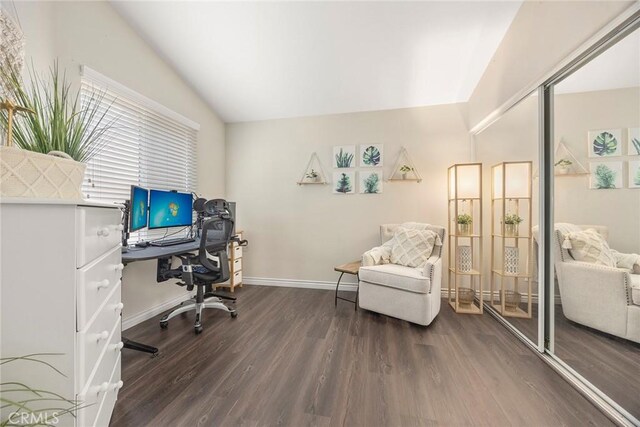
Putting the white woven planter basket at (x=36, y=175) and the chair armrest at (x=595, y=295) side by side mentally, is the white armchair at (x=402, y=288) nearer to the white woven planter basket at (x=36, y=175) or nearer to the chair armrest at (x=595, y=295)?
the chair armrest at (x=595, y=295)

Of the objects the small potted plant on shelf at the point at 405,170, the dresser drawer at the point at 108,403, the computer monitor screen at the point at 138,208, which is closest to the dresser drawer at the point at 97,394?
the dresser drawer at the point at 108,403

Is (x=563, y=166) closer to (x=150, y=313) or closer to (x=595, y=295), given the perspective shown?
(x=595, y=295)

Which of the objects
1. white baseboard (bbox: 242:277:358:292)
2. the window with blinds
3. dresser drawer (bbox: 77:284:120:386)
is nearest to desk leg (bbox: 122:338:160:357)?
dresser drawer (bbox: 77:284:120:386)

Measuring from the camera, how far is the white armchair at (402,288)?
2.14m

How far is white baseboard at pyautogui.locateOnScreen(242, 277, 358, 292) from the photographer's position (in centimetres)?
316

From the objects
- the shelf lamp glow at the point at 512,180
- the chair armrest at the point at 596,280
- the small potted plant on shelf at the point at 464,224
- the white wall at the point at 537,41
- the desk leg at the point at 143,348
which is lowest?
the desk leg at the point at 143,348

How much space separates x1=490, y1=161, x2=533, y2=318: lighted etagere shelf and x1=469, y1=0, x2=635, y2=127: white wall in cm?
70

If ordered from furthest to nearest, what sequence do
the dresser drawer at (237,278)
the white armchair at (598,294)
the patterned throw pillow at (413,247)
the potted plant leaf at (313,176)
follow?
1. the potted plant leaf at (313,176)
2. the dresser drawer at (237,278)
3. the patterned throw pillow at (413,247)
4. the white armchair at (598,294)

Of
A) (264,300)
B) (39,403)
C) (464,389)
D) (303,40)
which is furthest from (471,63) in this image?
(39,403)

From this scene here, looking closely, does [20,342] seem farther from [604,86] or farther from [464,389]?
[604,86]

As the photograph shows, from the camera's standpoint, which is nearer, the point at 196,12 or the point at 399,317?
the point at 196,12

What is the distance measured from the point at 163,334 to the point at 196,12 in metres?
2.76

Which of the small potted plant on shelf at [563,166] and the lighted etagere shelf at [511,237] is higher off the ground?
the small potted plant on shelf at [563,166]

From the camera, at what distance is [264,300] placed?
2.84m
